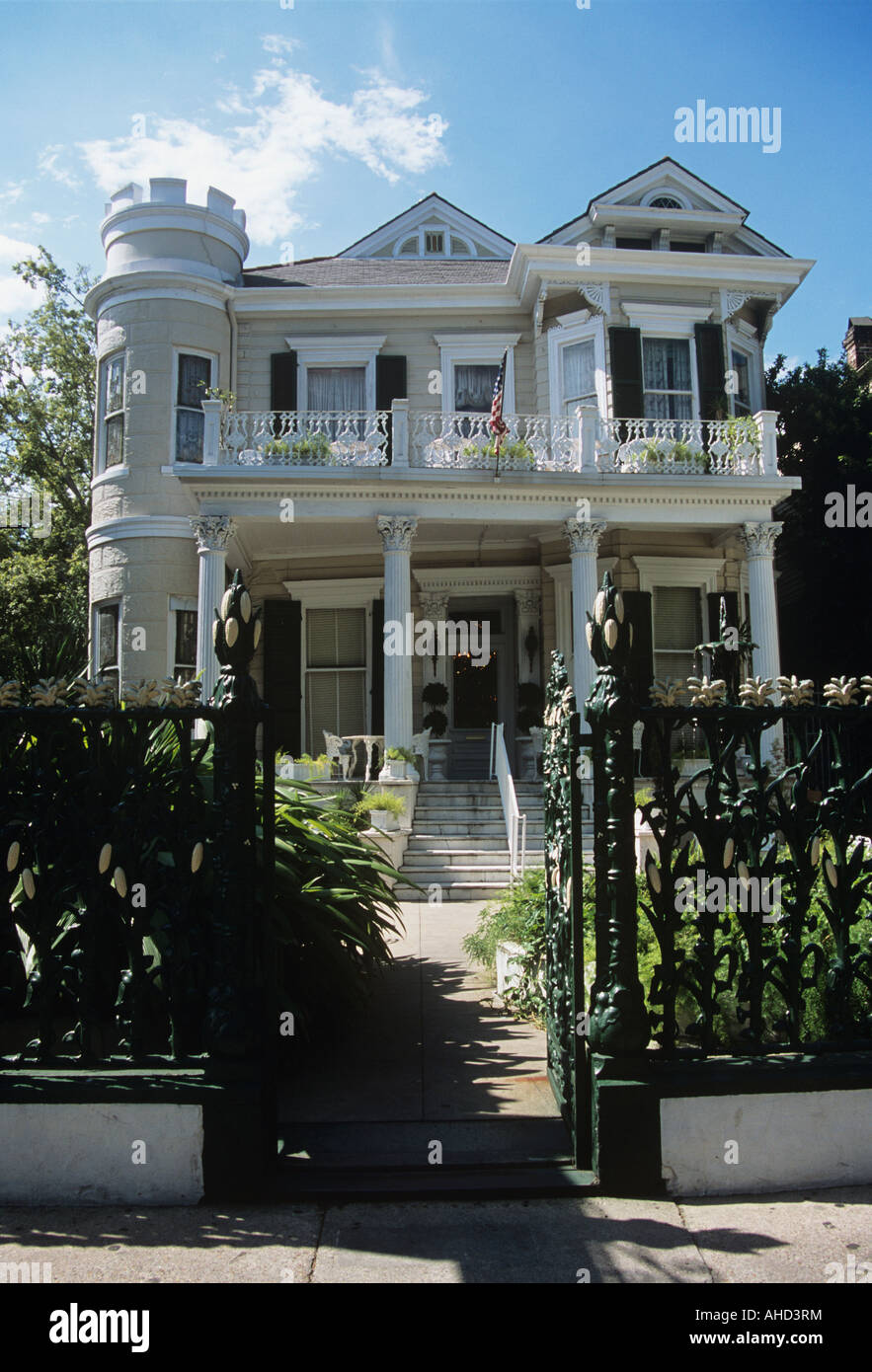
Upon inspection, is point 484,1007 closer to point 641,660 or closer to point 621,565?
point 641,660

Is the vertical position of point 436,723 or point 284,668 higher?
point 284,668

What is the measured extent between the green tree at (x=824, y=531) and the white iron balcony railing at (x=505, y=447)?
3.64 m

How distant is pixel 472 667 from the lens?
50.3ft

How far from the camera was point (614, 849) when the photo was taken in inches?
A: 138

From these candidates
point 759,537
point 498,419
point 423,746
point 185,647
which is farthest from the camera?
point 185,647

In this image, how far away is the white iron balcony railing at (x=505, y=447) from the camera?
12375 millimetres

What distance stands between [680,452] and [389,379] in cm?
489

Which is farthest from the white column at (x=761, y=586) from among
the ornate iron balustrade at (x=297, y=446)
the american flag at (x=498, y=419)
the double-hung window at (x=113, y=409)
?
the double-hung window at (x=113, y=409)

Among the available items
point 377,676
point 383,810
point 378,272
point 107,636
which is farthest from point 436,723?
point 378,272

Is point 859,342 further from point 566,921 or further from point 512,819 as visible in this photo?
point 566,921

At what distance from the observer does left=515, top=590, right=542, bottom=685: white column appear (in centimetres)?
1468

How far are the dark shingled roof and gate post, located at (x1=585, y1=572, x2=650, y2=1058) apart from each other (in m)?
13.0

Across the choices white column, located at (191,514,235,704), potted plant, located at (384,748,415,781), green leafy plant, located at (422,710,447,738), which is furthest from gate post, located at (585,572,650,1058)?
green leafy plant, located at (422,710,447,738)

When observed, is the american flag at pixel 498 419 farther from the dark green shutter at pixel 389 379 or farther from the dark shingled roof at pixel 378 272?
the dark shingled roof at pixel 378 272
